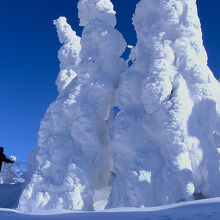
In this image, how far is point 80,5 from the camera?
87.9 feet

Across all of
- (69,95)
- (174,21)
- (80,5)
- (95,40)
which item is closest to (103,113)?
(69,95)

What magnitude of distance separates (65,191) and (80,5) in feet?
49.5

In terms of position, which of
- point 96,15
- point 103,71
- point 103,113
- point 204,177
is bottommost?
point 204,177

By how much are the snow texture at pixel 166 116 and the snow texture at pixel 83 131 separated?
2117 mm

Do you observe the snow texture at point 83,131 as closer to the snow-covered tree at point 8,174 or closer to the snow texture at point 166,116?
the snow texture at point 166,116

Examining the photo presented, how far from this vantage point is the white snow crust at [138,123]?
17594 mm

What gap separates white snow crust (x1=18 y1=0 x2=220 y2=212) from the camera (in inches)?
693

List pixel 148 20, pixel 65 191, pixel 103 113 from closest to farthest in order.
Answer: pixel 65 191 < pixel 148 20 < pixel 103 113

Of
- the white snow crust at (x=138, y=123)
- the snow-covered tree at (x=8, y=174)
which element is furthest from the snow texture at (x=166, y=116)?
the snow-covered tree at (x=8, y=174)

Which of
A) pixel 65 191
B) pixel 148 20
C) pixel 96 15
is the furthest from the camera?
pixel 96 15

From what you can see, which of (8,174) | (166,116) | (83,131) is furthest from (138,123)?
(8,174)

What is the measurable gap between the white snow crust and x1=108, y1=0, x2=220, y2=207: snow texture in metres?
0.05

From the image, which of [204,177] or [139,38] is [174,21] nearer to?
[139,38]

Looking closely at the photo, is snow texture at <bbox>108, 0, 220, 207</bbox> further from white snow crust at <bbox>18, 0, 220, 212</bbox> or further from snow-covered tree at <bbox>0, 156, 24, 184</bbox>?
snow-covered tree at <bbox>0, 156, 24, 184</bbox>
